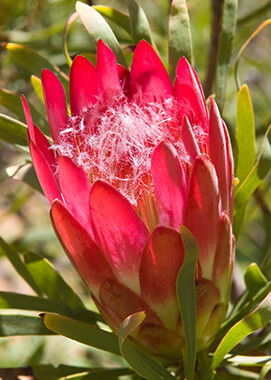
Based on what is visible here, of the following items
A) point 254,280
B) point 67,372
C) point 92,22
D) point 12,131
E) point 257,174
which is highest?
point 92,22

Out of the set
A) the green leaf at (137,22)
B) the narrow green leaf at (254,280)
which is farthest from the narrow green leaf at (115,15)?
the narrow green leaf at (254,280)

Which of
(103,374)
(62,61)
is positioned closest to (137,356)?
(103,374)

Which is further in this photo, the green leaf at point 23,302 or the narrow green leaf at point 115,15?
the narrow green leaf at point 115,15

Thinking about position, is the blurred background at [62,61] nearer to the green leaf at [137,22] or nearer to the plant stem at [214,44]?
the plant stem at [214,44]

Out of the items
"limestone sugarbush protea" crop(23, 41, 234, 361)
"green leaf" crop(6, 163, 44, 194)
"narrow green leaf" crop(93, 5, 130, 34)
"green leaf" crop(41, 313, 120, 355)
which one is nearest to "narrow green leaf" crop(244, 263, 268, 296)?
"limestone sugarbush protea" crop(23, 41, 234, 361)

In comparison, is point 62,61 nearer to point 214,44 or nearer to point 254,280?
point 214,44
